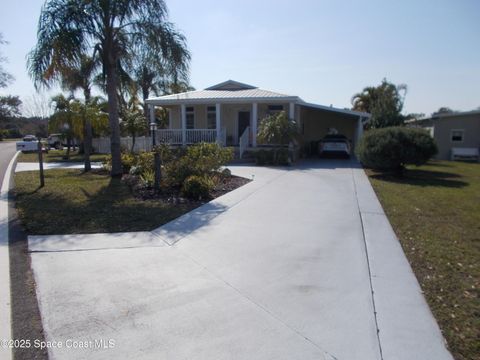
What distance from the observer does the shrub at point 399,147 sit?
42.3 ft

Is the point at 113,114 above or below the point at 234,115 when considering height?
below

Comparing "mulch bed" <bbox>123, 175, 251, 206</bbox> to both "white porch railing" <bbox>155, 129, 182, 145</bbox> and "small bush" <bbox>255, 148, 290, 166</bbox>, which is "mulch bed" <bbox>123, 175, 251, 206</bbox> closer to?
"small bush" <bbox>255, 148, 290, 166</bbox>

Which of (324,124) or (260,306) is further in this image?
(324,124)

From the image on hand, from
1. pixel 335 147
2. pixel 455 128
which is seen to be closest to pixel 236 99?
pixel 335 147

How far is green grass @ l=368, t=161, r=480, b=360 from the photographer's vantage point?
3.34 metres

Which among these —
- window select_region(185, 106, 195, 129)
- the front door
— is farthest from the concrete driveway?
window select_region(185, 106, 195, 129)

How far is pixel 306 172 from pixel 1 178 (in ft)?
38.9

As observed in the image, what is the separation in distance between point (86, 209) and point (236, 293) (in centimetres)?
514

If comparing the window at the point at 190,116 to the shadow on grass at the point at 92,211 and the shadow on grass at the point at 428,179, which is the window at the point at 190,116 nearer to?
the shadow on grass at the point at 428,179

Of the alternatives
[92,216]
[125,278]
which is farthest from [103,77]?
[125,278]

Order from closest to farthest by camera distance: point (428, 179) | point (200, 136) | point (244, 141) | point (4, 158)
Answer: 1. point (428, 179)
2. point (244, 141)
3. point (200, 136)
4. point (4, 158)

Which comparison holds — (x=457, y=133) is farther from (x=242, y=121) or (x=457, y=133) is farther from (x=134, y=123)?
(x=134, y=123)

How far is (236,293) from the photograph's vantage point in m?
3.83

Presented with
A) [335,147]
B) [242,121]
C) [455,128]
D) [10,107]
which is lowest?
[335,147]
